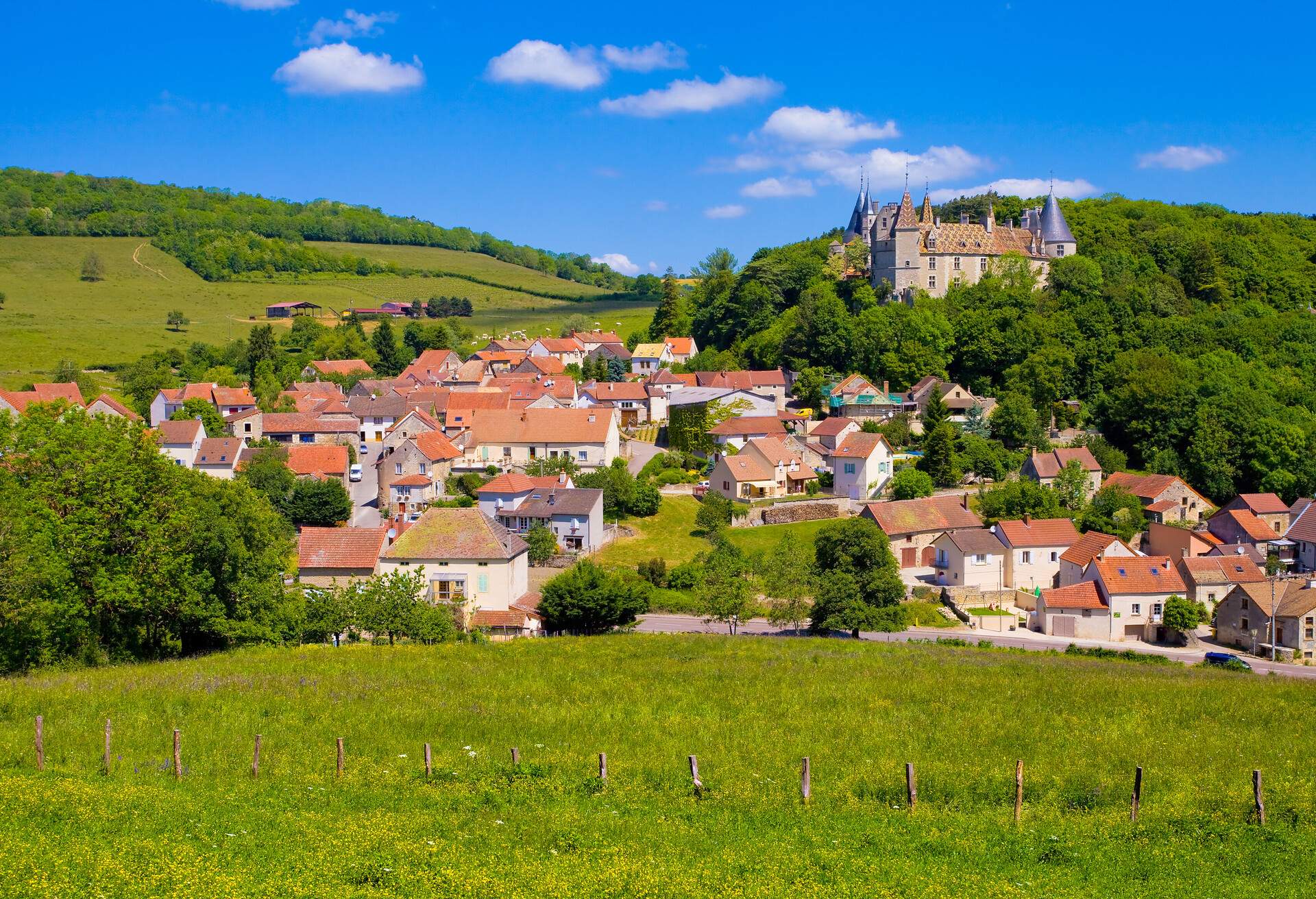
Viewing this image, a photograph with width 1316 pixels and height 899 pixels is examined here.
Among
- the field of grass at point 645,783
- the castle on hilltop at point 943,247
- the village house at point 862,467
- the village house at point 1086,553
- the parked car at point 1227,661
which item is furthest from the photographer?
the castle on hilltop at point 943,247

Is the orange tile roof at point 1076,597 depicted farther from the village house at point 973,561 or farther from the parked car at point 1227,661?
the parked car at point 1227,661

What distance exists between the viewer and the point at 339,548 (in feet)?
127

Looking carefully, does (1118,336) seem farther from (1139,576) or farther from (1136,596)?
(1136,596)

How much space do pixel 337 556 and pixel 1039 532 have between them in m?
30.9

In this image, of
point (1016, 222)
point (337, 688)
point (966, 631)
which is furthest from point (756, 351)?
point (337, 688)

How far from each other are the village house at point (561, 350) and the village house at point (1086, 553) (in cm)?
5213

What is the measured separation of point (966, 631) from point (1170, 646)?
26.3ft

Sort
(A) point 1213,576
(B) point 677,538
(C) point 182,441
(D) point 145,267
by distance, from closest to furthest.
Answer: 1. (A) point 1213,576
2. (B) point 677,538
3. (C) point 182,441
4. (D) point 145,267

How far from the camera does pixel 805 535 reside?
169 feet

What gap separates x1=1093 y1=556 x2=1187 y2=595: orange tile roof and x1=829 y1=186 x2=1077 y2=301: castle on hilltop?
121 ft

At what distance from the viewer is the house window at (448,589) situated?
124 feet

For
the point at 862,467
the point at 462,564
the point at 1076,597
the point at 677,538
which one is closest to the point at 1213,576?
the point at 1076,597

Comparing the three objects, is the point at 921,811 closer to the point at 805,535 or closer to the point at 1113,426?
the point at 805,535

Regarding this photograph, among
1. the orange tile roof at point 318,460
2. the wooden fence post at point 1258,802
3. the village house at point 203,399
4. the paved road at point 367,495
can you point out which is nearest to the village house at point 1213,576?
the wooden fence post at point 1258,802
